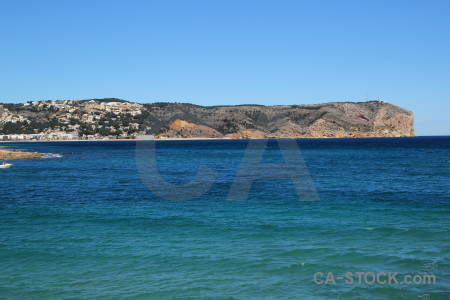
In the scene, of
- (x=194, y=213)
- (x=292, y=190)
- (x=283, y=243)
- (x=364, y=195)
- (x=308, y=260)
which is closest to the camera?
(x=308, y=260)

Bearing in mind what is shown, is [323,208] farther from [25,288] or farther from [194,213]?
[25,288]

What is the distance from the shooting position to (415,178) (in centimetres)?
4703

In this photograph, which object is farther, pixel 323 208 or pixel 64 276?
pixel 323 208

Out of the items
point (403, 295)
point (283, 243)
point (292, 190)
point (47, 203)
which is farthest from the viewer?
point (292, 190)

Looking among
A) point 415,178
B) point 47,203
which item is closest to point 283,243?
point 47,203

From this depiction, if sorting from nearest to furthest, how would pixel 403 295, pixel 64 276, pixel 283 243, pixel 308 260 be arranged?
pixel 403 295
pixel 64 276
pixel 308 260
pixel 283 243

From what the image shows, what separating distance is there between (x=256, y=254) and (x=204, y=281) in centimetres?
346

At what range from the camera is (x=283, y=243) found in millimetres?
19656

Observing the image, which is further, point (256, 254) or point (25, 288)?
point (256, 254)

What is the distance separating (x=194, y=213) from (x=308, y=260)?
1161cm

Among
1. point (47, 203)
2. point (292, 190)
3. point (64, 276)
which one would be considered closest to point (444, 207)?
point (292, 190)

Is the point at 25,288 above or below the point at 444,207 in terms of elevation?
below

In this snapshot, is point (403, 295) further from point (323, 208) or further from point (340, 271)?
point (323, 208)

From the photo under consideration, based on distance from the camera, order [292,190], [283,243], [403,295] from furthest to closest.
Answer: [292,190] → [283,243] → [403,295]
